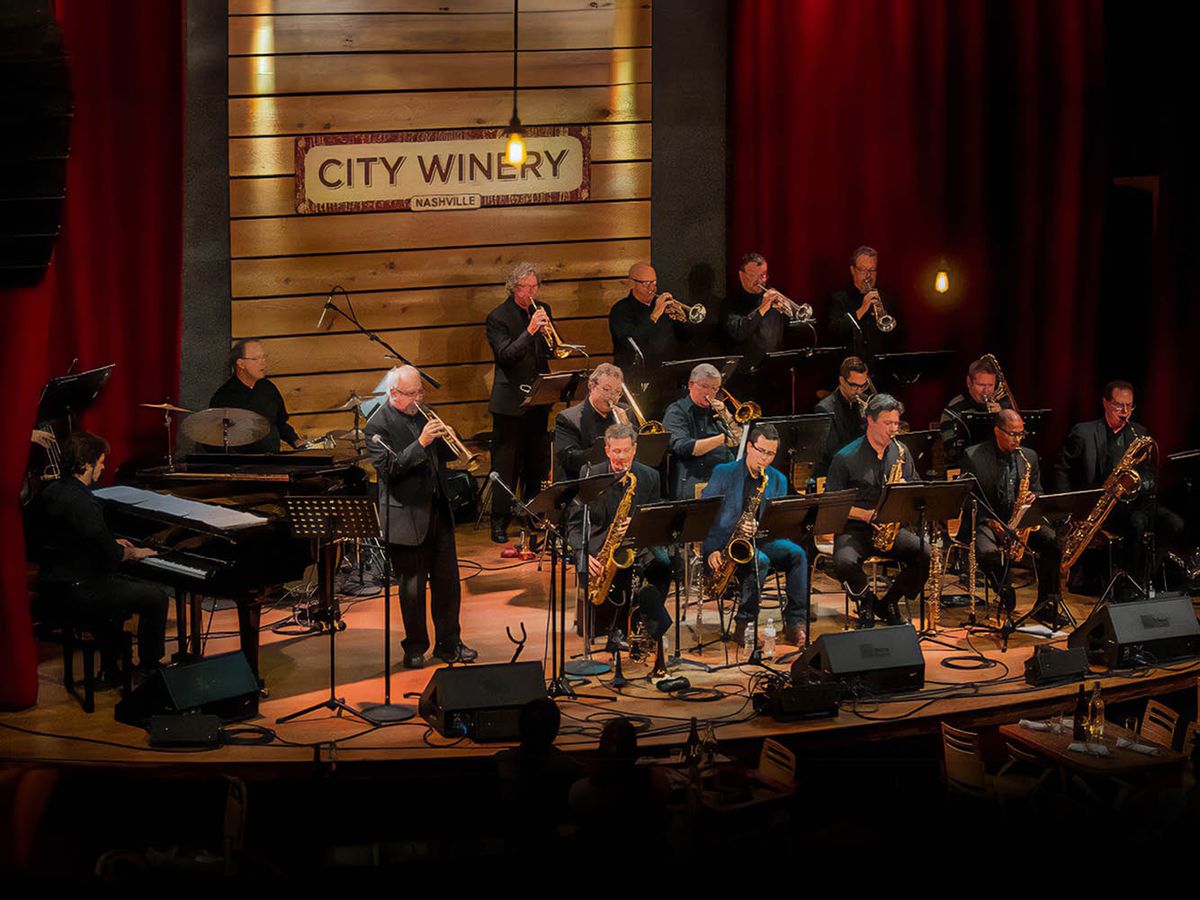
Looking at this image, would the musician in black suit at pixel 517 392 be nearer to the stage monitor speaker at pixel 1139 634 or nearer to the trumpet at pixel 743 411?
the trumpet at pixel 743 411

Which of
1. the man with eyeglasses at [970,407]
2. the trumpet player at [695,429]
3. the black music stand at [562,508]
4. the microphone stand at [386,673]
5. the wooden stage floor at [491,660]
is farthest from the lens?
the man with eyeglasses at [970,407]

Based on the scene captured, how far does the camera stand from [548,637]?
891cm

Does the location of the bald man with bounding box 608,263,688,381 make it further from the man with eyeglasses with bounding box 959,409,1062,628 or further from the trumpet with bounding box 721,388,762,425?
the man with eyeglasses with bounding box 959,409,1062,628

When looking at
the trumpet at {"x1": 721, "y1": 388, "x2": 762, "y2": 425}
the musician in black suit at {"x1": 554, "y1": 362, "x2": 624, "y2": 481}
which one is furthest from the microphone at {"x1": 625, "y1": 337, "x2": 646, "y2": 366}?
the musician in black suit at {"x1": 554, "y1": 362, "x2": 624, "y2": 481}

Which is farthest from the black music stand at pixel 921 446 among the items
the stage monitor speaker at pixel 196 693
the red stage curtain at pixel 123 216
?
the red stage curtain at pixel 123 216

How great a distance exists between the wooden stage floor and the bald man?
2.28 metres

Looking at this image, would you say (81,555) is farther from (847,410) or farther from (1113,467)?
(1113,467)

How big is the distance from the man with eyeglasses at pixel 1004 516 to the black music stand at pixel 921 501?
743 millimetres

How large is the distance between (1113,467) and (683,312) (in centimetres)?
316

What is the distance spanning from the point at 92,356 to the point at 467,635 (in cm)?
268

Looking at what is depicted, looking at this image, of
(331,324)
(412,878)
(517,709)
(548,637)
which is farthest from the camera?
(331,324)

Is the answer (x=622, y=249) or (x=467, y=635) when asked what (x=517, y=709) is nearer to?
(x=467, y=635)

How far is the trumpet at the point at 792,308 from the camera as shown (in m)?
11.3

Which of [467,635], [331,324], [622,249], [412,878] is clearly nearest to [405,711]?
[467,635]
